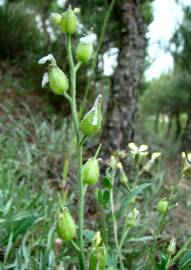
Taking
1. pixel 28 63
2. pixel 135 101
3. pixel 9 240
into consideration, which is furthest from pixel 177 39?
pixel 9 240

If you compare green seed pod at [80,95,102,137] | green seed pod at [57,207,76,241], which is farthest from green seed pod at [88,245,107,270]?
green seed pod at [80,95,102,137]

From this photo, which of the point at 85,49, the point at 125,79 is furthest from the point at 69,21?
the point at 125,79

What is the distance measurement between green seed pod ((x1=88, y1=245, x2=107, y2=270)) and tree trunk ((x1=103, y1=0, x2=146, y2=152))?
215cm

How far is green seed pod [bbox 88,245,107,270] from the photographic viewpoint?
861 mm

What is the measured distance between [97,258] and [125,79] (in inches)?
90.9

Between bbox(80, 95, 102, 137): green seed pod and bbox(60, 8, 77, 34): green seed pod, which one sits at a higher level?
bbox(60, 8, 77, 34): green seed pod

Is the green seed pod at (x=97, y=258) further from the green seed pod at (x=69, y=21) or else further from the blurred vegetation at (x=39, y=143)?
the green seed pod at (x=69, y=21)

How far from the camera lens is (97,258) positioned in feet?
2.82

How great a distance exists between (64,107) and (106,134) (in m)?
1.48

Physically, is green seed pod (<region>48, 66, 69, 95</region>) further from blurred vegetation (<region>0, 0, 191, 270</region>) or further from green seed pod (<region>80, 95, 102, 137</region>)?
blurred vegetation (<region>0, 0, 191, 270</region>)

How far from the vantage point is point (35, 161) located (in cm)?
290

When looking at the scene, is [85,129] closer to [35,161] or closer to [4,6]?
[35,161]

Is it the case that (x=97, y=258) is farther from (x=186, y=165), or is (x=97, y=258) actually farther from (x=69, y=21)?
(x=69, y=21)

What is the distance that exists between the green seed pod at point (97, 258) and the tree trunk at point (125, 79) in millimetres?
2148
